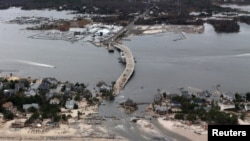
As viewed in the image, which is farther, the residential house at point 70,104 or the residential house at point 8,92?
the residential house at point 8,92

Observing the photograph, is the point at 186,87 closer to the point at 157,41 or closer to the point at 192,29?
the point at 157,41

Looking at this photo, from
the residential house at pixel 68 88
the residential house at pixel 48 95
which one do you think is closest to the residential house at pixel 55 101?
the residential house at pixel 48 95

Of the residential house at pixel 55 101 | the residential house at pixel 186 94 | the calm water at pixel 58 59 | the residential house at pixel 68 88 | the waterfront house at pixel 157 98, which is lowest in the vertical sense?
the waterfront house at pixel 157 98

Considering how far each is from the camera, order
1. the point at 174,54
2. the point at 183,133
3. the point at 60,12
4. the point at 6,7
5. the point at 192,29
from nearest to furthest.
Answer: the point at 183,133 < the point at 174,54 < the point at 192,29 < the point at 60,12 < the point at 6,7

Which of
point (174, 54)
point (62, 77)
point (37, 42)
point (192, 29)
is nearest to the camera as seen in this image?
point (62, 77)

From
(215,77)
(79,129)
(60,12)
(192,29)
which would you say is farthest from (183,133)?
(60,12)

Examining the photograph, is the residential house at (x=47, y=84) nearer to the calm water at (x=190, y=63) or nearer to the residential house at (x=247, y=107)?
the calm water at (x=190, y=63)

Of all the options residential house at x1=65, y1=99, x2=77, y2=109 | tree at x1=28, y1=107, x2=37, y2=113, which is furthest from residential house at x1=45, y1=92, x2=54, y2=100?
tree at x1=28, y1=107, x2=37, y2=113
